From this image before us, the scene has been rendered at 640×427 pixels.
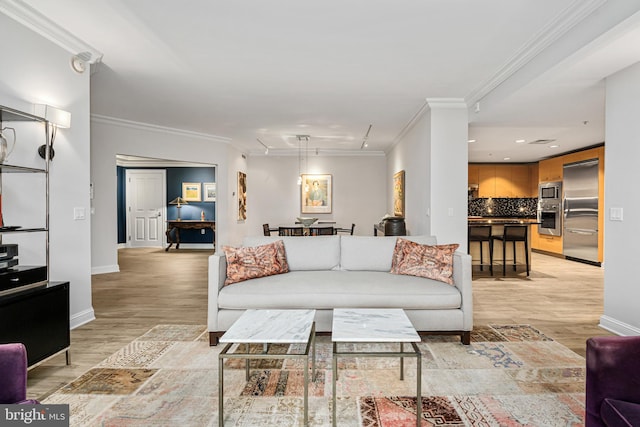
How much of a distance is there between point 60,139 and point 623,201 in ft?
16.6

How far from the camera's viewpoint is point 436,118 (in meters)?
5.01

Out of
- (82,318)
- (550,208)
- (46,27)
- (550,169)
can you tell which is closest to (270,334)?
(82,318)

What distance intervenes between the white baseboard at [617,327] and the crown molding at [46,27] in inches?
214

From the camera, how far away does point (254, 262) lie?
319 cm

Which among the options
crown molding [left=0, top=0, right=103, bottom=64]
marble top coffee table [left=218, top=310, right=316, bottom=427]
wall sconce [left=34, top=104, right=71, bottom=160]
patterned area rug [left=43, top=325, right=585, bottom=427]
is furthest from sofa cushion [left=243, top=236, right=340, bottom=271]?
crown molding [left=0, top=0, right=103, bottom=64]

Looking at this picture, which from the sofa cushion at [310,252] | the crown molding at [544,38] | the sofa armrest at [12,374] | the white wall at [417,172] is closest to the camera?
the sofa armrest at [12,374]

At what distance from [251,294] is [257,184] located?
22.8ft

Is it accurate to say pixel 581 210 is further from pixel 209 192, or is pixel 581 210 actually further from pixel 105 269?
pixel 105 269

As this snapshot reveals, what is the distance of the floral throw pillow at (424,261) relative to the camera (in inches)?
122

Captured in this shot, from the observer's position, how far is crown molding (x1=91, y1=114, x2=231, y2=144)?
20.4 ft

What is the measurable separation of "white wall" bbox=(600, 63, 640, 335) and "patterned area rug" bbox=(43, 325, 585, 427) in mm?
814

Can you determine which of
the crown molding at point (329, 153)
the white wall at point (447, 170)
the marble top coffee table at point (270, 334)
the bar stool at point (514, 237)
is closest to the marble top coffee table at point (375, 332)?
the marble top coffee table at point (270, 334)

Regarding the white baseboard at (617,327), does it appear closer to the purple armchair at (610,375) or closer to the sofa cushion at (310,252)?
the purple armchair at (610,375)

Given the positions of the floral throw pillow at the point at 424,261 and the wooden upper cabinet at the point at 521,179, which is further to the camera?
the wooden upper cabinet at the point at 521,179
